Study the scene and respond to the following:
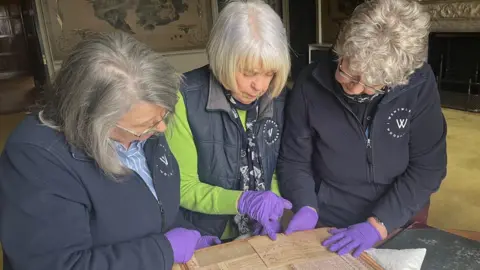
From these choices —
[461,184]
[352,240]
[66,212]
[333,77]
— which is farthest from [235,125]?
[461,184]

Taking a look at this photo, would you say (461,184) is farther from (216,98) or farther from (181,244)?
(181,244)

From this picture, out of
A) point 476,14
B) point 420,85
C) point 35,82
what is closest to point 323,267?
point 420,85

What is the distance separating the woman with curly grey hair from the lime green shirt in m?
0.20

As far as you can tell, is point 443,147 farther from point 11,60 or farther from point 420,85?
point 11,60

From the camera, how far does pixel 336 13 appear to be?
19.9 ft

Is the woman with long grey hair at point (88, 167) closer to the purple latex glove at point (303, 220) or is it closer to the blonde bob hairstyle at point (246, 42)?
the blonde bob hairstyle at point (246, 42)

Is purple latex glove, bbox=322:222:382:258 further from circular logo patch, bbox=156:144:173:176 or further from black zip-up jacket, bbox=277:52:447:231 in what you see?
circular logo patch, bbox=156:144:173:176

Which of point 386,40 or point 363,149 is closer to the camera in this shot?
point 386,40

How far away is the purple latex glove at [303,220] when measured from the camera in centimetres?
120

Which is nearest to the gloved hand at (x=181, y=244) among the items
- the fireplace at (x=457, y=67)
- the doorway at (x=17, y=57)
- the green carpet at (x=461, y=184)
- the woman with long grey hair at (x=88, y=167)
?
the woman with long grey hair at (x=88, y=167)

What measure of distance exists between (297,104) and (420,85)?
14.5 inches

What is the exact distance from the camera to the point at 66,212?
0.85m

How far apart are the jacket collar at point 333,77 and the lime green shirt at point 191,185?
42 centimetres

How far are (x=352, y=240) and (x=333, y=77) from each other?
49cm
